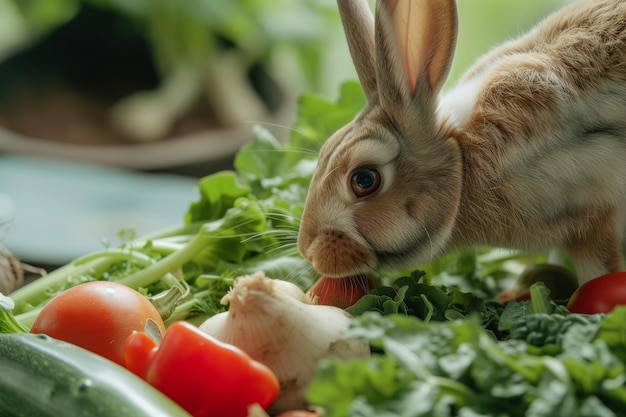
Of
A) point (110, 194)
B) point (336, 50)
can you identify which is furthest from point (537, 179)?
point (336, 50)

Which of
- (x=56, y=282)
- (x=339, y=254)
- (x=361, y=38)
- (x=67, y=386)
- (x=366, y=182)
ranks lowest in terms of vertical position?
(x=56, y=282)

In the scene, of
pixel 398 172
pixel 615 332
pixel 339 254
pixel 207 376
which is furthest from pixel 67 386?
pixel 615 332

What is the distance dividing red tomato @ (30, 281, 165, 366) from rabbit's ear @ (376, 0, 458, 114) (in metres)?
0.69

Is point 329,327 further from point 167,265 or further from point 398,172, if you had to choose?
point 167,265

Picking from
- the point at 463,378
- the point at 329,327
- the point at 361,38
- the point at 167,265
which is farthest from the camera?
the point at 167,265

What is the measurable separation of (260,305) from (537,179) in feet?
2.15

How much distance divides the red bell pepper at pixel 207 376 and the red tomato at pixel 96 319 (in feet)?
0.72

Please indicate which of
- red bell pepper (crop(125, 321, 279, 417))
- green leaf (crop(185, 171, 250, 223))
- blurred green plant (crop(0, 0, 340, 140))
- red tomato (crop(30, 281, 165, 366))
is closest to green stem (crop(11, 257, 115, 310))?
green leaf (crop(185, 171, 250, 223))

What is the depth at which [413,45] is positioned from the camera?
5.77ft

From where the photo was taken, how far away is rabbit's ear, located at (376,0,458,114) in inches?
67.9

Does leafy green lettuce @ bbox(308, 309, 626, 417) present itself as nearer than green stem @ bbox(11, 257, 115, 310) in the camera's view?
Yes

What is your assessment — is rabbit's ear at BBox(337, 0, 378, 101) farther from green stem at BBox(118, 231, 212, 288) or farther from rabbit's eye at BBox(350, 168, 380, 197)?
green stem at BBox(118, 231, 212, 288)

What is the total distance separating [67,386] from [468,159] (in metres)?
0.93

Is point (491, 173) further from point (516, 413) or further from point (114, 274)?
point (114, 274)
